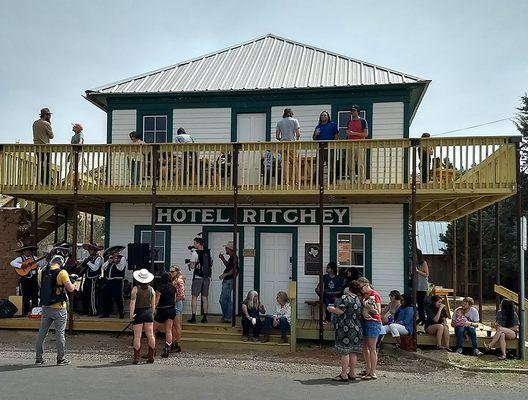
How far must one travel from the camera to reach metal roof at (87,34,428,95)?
579 inches

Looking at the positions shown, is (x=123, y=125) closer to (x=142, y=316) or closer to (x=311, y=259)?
(x=311, y=259)

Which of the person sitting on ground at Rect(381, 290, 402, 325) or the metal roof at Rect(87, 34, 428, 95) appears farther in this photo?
the metal roof at Rect(87, 34, 428, 95)

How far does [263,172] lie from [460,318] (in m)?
5.34

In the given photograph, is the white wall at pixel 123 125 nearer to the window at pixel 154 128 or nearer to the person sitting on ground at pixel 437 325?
the window at pixel 154 128

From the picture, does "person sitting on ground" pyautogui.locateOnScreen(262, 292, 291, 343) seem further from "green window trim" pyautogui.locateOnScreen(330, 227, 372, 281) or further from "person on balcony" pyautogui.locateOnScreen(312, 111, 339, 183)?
"person on balcony" pyautogui.locateOnScreen(312, 111, 339, 183)

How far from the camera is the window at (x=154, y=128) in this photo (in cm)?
1528

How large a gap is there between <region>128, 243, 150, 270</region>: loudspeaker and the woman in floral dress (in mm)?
5961

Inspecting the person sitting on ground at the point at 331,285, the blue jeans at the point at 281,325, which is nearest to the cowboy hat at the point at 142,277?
the blue jeans at the point at 281,325

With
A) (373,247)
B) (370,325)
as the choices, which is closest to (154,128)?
(373,247)

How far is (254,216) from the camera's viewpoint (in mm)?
14336

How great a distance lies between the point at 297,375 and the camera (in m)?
9.14

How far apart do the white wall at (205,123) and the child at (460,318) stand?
7431 mm

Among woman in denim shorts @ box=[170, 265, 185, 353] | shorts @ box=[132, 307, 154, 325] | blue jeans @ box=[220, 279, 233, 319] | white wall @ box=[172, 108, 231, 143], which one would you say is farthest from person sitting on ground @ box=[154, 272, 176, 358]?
white wall @ box=[172, 108, 231, 143]

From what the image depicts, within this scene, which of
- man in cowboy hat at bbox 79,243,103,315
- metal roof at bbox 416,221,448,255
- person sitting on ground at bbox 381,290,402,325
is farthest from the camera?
metal roof at bbox 416,221,448,255
